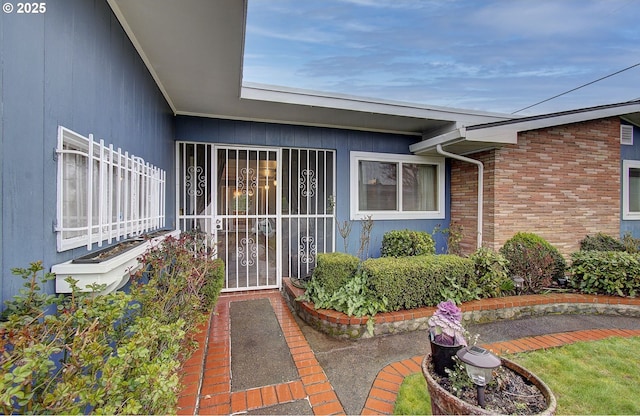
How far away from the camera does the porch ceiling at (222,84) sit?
221 centimetres

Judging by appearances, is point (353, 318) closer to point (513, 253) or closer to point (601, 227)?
point (513, 253)

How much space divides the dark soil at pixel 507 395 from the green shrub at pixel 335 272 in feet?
5.72

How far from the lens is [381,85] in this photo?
1132 centimetres

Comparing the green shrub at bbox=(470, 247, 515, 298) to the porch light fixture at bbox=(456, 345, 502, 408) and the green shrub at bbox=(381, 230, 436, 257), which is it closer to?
the green shrub at bbox=(381, 230, 436, 257)

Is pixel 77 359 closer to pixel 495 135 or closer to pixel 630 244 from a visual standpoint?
pixel 495 135

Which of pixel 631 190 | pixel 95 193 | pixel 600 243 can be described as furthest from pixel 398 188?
pixel 631 190

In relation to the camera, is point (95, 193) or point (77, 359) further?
point (95, 193)

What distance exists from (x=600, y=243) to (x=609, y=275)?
6.58ft

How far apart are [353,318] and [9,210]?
2.86 meters

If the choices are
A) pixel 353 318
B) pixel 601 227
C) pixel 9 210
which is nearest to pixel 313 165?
pixel 353 318

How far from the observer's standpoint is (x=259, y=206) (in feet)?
16.0

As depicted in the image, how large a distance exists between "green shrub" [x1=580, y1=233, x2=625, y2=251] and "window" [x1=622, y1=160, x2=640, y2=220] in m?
1.14

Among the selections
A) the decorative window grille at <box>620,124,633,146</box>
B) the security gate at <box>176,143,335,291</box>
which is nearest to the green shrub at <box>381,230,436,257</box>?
the security gate at <box>176,143,335,291</box>

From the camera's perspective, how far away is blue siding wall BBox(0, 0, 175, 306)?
112cm
